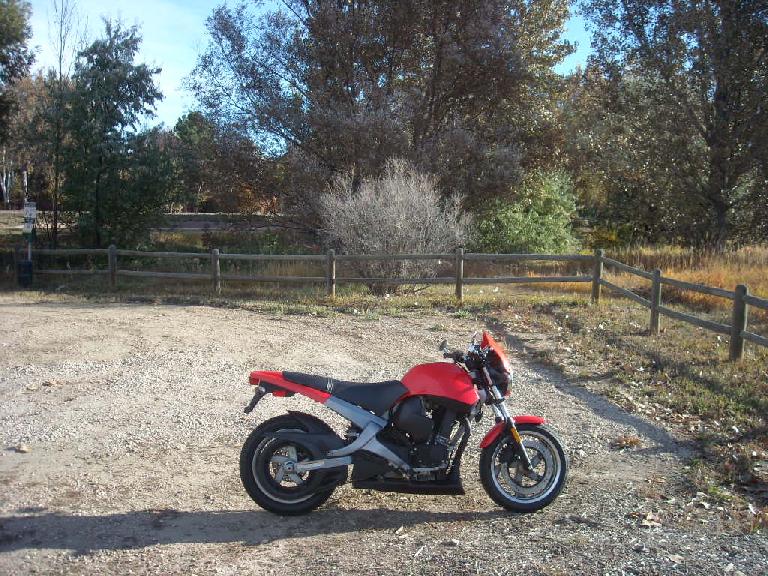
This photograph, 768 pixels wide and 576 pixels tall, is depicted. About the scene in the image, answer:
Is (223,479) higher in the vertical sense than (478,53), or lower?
lower

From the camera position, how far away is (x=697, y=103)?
74.0ft

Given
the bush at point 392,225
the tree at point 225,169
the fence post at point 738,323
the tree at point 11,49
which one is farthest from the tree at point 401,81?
the fence post at point 738,323

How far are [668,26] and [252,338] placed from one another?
17.3 m

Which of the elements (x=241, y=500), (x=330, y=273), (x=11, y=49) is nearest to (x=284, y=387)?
(x=241, y=500)

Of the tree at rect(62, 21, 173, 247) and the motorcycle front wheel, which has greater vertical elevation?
the tree at rect(62, 21, 173, 247)

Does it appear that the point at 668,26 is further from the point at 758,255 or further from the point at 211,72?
the point at 211,72

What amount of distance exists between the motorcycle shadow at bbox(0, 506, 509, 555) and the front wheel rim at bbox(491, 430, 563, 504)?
192 millimetres

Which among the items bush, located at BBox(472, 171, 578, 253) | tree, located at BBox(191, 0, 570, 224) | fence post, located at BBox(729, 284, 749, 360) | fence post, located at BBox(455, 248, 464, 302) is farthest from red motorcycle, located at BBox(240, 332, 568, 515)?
bush, located at BBox(472, 171, 578, 253)

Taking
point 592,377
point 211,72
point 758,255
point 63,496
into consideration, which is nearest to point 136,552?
point 63,496

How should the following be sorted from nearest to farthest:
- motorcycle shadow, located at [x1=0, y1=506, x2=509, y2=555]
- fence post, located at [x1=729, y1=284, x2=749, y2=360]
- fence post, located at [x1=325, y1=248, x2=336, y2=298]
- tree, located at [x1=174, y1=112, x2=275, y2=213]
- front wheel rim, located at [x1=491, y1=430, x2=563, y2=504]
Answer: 1. motorcycle shadow, located at [x1=0, y1=506, x2=509, y2=555]
2. front wheel rim, located at [x1=491, y1=430, x2=563, y2=504]
3. fence post, located at [x1=729, y1=284, x2=749, y2=360]
4. fence post, located at [x1=325, y1=248, x2=336, y2=298]
5. tree, located at [x1=174, y1=112, x2=275, y2=213]

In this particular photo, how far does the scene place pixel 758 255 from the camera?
19484mm

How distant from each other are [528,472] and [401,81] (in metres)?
20.3

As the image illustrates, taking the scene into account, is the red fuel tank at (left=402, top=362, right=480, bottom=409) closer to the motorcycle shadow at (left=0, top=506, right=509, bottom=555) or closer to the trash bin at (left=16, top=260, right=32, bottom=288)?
the motorcycle shadow at (left=0, top=506, right=509, bottom=555)

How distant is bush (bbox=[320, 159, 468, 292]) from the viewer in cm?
1595
